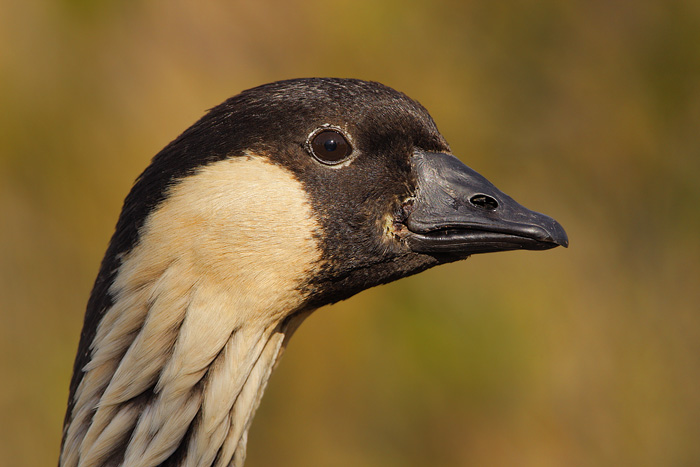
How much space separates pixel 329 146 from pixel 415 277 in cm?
366

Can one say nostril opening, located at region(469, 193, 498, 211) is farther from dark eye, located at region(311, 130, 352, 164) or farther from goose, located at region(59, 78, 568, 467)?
dark eye, located at region(311, 130, 352, 164)

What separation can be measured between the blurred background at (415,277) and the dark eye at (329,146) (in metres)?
3.59

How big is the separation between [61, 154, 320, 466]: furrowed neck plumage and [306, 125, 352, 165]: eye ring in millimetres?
141

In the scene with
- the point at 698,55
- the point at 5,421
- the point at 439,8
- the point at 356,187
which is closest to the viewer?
the point at 356,187

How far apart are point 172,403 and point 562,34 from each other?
6.04 meters

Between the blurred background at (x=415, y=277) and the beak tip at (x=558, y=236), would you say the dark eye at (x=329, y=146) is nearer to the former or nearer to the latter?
the beak tip at (x=558, y=236)

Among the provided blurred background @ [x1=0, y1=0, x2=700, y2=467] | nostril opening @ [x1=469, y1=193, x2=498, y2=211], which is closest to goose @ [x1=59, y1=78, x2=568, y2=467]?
nostril opening @ [x1=469, y1=193, x2=498, y2=211]

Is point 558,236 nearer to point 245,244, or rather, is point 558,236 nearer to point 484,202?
point 484,202

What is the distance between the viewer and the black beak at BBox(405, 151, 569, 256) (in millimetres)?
2453

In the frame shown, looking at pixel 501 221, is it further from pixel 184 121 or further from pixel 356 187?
pixel 184 121

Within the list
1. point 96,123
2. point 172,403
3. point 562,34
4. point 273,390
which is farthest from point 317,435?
point 562,34

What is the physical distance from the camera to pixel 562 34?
7.02 m

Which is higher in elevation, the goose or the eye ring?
the eye ring

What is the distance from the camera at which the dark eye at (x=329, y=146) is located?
8.41ft
